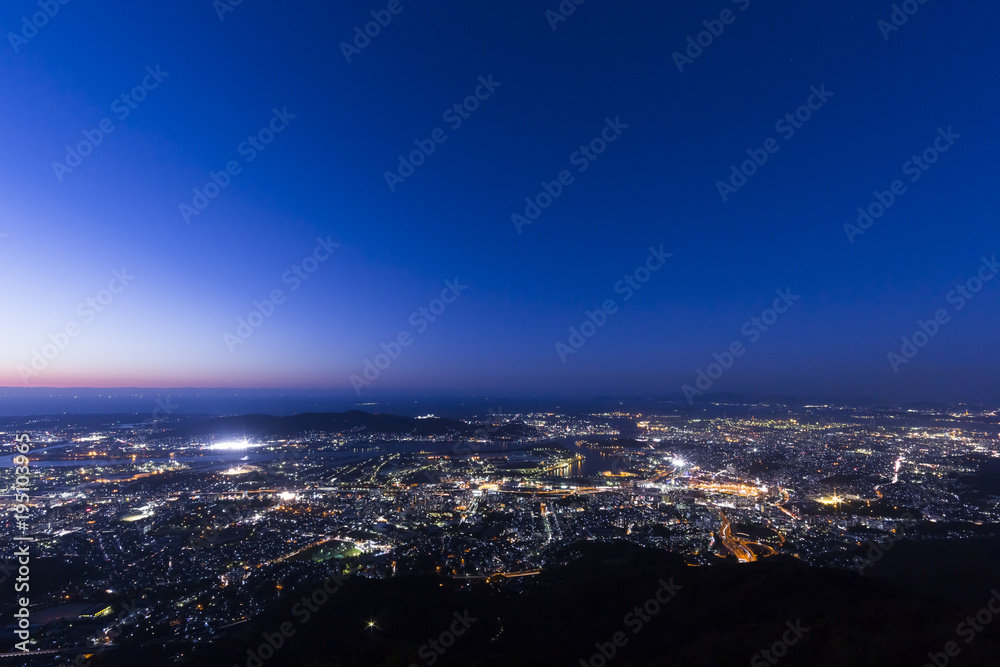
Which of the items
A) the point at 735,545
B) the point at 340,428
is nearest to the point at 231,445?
the point at 340,428

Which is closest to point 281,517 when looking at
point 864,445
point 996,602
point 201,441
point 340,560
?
point 340,560

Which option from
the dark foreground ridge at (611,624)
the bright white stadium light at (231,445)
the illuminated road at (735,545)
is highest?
the dark foreground ridge at (611,624)

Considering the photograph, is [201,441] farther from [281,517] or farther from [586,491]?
[586,491]

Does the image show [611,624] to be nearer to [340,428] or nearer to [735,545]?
[735,545]

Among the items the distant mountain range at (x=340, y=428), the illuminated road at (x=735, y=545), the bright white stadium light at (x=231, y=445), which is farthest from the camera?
the distant mountain range at (x=340, y=428)

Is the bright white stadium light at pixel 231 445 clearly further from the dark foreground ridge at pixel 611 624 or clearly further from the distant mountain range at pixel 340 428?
the dark foreground ridge at pixel 611 624

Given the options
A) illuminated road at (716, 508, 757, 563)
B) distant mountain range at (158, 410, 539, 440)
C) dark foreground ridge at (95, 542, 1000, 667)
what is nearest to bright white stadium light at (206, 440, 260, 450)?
distant mountain range at (158, 410, 539, 440)

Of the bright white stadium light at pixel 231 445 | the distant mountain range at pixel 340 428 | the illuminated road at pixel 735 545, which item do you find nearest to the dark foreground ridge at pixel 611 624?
the illuminated road at pixel 735 545

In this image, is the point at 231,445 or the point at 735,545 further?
the point at 231,445
